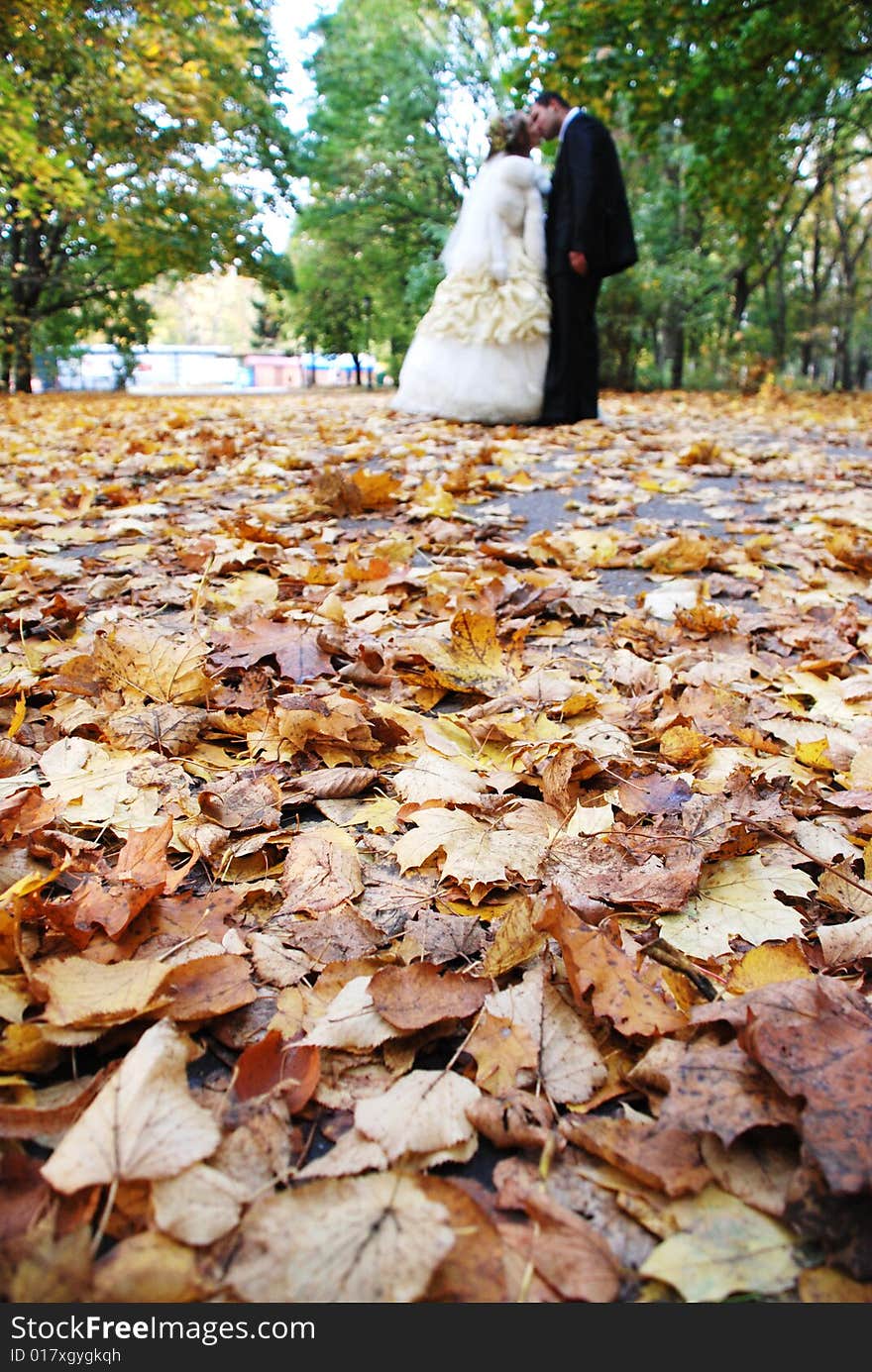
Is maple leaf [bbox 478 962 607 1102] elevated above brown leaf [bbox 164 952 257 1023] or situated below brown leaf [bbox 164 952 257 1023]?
below

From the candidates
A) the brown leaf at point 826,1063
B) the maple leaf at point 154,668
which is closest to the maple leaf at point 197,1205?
the brown leaf at point 826,1063

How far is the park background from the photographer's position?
819 cm

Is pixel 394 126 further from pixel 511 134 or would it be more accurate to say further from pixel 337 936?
pixel 337 936

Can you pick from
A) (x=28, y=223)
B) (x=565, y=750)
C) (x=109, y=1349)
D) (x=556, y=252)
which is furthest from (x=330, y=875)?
(x=28, y=223)

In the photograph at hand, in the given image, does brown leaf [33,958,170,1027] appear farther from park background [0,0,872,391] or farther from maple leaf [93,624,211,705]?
park background [0,0,872,391]

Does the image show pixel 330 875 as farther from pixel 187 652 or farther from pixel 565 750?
pixel 187 652

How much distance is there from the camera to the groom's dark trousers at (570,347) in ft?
21.1

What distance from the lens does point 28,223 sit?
51.0 ft

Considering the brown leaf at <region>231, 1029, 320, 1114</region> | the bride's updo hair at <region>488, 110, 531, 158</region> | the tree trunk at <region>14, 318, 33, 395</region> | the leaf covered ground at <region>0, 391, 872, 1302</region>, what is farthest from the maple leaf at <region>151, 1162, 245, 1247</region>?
the tree trunk at <region>14, 318, 33, 395</region>

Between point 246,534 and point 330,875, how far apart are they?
1.87 metres

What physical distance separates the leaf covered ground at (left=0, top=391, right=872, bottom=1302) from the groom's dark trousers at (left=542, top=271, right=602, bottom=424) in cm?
454

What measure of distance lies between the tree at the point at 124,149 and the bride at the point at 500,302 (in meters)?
3.88

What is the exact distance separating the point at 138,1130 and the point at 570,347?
6492 mm

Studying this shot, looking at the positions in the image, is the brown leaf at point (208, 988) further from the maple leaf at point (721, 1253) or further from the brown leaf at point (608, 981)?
the maple leaf at point (721, 1253)
